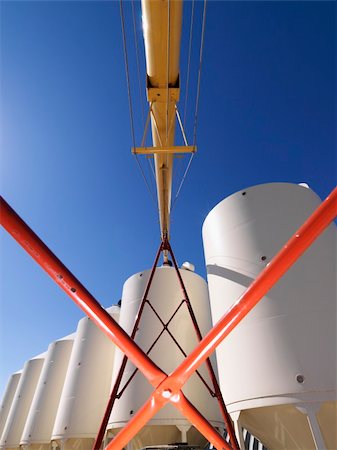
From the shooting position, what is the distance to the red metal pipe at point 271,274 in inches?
49.7

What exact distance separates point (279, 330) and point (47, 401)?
12.2 meters

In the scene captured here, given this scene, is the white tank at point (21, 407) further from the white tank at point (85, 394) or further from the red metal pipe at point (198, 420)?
the red metal pipe at point (198, 420)

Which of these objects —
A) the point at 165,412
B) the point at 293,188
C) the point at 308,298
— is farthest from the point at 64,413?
the point at 293,188

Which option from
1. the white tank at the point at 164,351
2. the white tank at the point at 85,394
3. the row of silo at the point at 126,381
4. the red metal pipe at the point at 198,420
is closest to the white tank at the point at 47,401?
the row of silo at the point at 126,381

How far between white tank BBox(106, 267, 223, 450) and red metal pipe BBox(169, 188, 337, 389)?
599cm

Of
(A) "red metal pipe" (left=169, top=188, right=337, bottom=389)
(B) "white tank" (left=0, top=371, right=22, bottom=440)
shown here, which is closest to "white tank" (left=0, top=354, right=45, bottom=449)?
(B) "white tank" (left=0, top=371, right=22, bottom=440)

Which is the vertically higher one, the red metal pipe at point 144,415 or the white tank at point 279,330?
the white tank at point 279,330

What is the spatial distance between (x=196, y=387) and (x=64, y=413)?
5470mm

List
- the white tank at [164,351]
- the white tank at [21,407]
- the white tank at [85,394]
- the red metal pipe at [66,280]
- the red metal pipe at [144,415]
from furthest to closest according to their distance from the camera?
the white tank at [21,407] < the white tank at [85,394] < the white tank at [164,351] < the red metal pipe at [144,415] < the red metal pipe at [66,280]

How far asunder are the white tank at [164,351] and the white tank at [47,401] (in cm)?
661

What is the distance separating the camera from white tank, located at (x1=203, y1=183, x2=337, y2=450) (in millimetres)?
3809

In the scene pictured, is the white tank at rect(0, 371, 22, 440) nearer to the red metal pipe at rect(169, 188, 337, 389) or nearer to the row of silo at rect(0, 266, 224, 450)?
the row of silo at rect(0, 266, 224, 450)

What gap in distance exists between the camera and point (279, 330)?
4219mm

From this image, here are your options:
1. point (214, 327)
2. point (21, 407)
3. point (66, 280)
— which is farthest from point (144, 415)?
point (21, 407)
